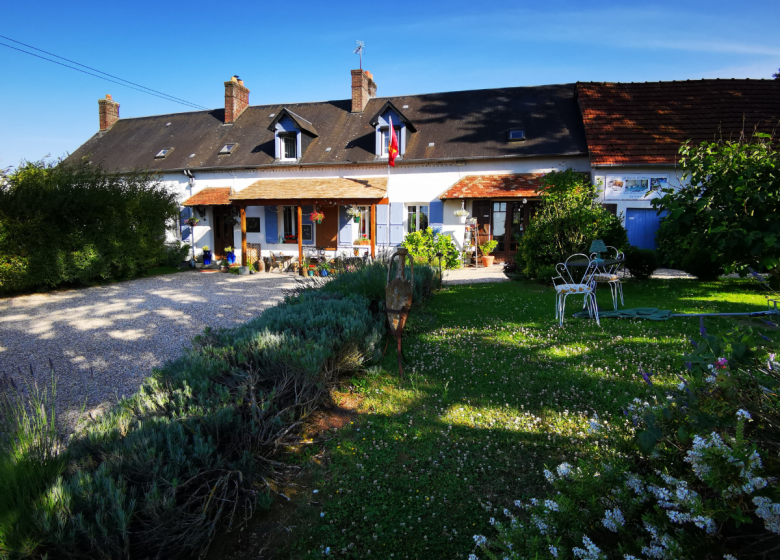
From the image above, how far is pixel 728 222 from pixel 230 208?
1756 centimetres

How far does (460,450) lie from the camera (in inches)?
121

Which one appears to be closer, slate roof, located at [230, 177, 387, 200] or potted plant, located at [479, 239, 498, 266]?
slate roof, located at [230, 177, 387, 200]

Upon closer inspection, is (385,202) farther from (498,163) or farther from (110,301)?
(110,301)

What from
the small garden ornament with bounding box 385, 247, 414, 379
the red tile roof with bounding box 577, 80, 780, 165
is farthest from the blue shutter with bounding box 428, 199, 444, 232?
the small garden ornament with bounding box 385, 247, 414, 379

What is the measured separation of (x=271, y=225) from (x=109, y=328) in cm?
1130

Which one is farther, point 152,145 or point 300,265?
point 152,145

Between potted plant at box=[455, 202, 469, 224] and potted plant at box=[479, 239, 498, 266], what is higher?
potted plant at box=[455, 202, 469, 224]

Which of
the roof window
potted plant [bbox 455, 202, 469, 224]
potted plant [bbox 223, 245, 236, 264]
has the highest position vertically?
the roof window

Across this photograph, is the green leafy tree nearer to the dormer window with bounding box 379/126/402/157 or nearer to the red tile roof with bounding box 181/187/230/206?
the dormer window with bounding box 379/126/402/157

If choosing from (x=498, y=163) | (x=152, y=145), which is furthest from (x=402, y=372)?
(x=152, y=145)

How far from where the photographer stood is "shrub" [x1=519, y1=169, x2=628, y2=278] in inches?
367

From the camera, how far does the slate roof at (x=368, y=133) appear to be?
16.6m

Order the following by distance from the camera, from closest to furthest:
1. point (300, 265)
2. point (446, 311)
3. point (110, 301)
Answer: point (446, 311) → point (110, 301) → point (300, 265)

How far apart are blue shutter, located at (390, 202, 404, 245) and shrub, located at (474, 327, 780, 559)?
15.3 m
